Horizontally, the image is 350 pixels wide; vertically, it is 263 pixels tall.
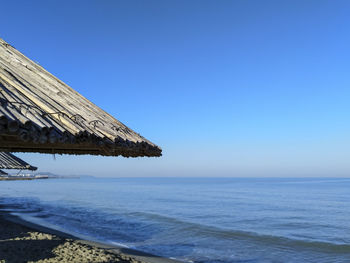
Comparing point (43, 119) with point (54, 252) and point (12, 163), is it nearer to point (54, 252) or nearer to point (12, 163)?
point (54, 252)

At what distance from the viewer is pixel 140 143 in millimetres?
3240

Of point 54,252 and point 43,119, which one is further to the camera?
point 54,252

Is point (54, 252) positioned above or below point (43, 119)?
below

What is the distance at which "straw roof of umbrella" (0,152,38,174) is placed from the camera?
12.2m

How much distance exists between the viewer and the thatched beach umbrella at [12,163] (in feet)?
40.1

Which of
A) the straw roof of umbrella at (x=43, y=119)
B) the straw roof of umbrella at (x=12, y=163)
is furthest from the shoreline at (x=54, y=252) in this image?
the straw roof of umbrella at (x=43, y=119)

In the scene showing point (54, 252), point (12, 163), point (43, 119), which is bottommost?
point (54, 252)

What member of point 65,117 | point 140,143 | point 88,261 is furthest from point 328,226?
point 65,117

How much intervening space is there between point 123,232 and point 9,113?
1239 cm

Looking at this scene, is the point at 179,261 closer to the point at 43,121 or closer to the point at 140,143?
the point at 140,143

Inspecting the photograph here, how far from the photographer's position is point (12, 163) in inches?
502

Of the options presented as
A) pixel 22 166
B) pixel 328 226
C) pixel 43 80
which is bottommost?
pixel 328 226

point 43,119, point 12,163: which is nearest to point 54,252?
point 12,163

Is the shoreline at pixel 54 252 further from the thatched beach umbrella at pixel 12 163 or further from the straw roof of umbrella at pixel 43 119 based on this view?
the straw roof of umbrella at pixel 43 119
